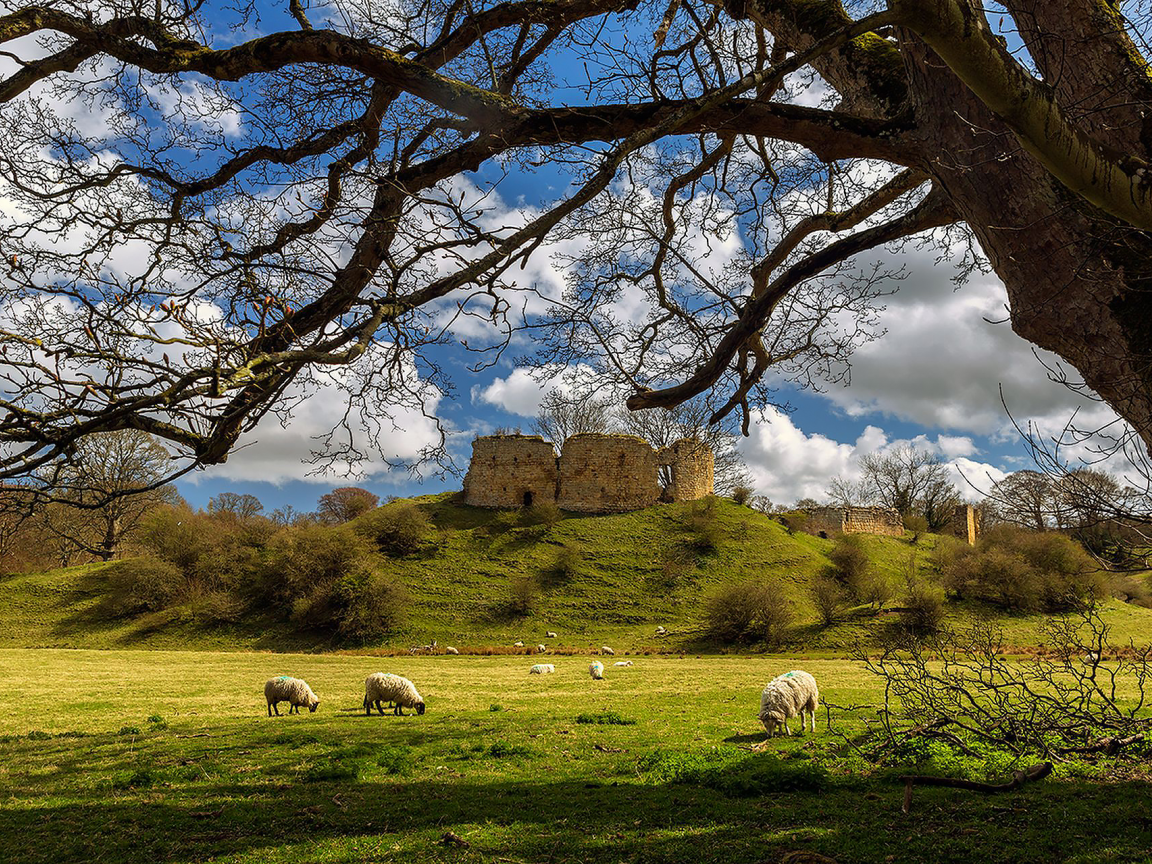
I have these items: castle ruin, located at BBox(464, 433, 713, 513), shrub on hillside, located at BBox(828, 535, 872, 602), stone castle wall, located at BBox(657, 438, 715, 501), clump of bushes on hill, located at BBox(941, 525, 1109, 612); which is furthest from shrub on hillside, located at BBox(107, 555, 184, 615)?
clump of bushes on hill, located at BBox(941, 525, 1109, 612)

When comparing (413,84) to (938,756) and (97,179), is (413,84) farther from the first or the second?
(938,756)

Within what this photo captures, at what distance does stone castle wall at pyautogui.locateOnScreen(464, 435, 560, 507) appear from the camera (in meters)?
45.8

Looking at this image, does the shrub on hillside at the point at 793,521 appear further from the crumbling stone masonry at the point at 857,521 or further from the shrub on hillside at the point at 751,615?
the shrub on hillside at the point at 751,615

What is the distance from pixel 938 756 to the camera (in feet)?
20.4

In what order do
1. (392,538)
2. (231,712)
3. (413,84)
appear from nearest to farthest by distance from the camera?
1. (413,84)
2. (231,712)
3. (392,538)

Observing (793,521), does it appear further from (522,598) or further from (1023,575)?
(522,598)

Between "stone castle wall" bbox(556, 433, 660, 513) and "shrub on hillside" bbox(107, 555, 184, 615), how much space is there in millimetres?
22234

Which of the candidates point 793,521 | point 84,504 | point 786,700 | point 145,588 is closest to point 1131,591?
point 793,521

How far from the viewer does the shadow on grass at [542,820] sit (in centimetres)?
445

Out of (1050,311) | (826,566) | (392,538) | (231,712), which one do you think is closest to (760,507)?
A: (826,566)

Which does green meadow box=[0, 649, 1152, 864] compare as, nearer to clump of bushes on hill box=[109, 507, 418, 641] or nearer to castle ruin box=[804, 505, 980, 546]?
clump of bushes on hill box=[109, 507, 418, 641]

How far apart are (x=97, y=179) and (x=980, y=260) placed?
8775 millimetres

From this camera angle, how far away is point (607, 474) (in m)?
45.6

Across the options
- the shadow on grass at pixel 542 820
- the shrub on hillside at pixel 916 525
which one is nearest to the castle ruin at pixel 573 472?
the shrub on hillside at pixel 916 525
